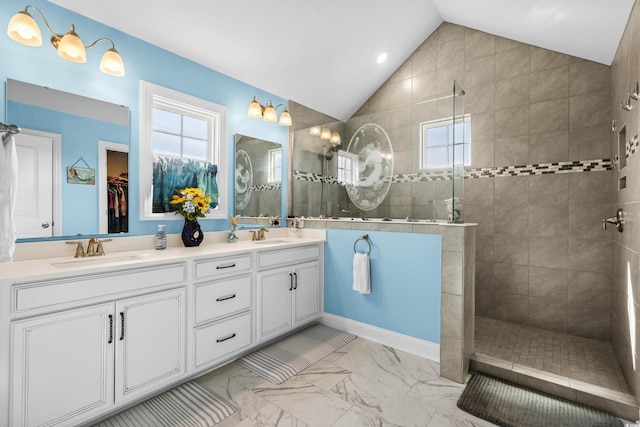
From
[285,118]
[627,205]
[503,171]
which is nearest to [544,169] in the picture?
[503,171]

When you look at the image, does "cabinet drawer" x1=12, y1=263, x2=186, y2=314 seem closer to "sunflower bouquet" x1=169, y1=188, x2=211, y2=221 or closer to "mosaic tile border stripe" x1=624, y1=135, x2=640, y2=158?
"sunflower bouquet" x1=169, y1=188, x2=211, y2=221

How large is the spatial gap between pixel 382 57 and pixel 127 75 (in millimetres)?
2606

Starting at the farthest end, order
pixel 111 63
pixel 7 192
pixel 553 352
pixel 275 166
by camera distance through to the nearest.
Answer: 1. pixel 275 166
2. pixel 553 352
3. pixel 111 63
4. pixel 7 192

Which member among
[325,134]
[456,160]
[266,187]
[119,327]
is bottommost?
[119,327]

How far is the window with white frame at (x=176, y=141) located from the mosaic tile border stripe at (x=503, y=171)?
0.96m

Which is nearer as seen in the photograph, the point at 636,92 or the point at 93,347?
the point at 93,347

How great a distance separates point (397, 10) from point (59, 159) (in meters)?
3.10

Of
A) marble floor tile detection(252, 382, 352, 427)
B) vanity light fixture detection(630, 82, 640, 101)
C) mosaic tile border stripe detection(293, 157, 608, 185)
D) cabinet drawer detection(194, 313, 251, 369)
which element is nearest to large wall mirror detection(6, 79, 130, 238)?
cabinet drawer detection(194, 313, 251, 369)

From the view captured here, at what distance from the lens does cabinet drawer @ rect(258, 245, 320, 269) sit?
2518 mm

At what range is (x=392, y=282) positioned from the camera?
262cm

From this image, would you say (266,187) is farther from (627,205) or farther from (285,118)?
(627,205)

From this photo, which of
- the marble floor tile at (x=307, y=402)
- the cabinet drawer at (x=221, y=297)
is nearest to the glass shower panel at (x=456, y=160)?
the marble floor tile at (x=307, y=402)

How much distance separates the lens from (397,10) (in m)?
3.03

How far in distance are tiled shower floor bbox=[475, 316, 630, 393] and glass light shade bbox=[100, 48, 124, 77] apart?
3288 millimetres
